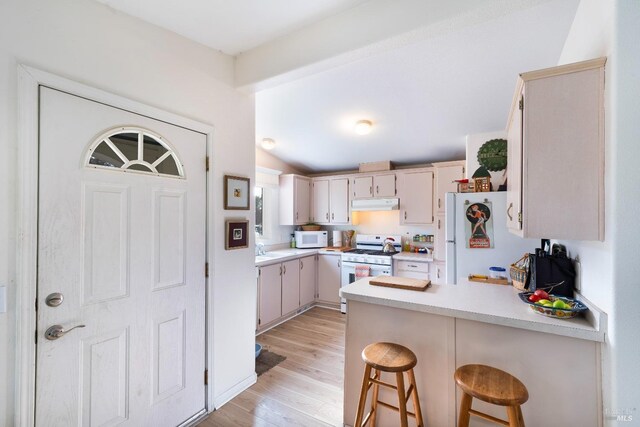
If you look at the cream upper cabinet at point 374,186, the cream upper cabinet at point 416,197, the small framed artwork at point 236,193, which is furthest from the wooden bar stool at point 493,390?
the cream upper cabinet at point 374,186

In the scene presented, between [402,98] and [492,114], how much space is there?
3.12ft

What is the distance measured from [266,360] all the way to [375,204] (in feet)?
8.49

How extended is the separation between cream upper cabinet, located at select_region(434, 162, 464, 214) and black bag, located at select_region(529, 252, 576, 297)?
2246 mm

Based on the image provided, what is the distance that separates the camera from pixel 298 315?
13.4ft

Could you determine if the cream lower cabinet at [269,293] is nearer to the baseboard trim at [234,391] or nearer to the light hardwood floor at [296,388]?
the light hardwood floor at [296,388]

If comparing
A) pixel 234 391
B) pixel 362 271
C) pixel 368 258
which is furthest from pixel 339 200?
pixel 234 391

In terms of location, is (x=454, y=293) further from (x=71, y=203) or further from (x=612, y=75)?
(x=71, y=203)

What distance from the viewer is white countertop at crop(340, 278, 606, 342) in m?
1.20

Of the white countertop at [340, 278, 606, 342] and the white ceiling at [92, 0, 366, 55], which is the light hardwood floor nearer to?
the white countertop at [340, 278, 606, 342]

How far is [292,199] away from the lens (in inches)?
180

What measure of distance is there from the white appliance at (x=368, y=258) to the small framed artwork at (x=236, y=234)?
6.45 ft

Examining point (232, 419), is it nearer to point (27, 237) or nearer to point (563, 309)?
point (27, 237)

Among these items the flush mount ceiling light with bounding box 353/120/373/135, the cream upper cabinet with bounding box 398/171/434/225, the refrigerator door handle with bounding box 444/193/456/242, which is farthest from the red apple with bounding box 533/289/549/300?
the cream upper cabinet with bounding box 398/171/434/225

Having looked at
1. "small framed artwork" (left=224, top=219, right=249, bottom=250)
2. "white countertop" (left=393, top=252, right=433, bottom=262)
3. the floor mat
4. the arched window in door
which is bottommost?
the floor mat
